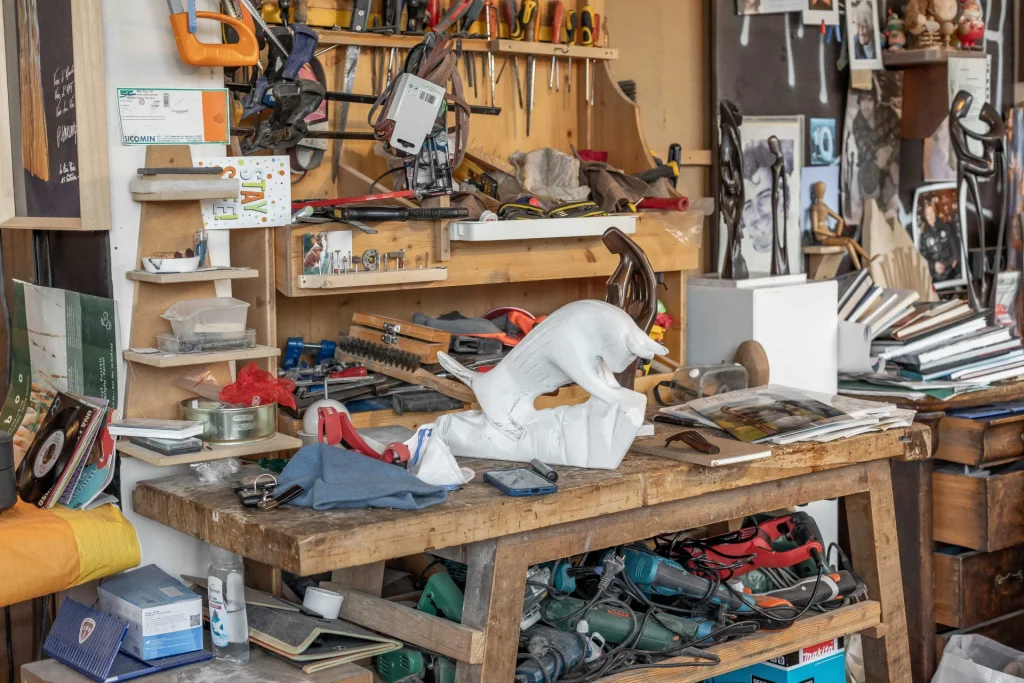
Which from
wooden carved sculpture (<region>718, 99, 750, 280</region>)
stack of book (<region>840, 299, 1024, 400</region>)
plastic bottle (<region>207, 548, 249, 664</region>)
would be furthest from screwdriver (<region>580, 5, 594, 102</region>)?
plastic bottle (<region>207, 548, 249, 664</region>)

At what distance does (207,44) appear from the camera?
2.21m

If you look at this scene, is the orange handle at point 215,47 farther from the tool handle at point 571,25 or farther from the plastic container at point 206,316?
the tool handle at point 571,25

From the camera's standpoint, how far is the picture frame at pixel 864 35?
3799 millimetres

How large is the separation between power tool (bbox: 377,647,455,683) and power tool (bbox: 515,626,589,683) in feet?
0.44

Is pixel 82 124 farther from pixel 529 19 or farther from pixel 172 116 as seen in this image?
pixel 529 19

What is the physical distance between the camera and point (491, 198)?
111 inches

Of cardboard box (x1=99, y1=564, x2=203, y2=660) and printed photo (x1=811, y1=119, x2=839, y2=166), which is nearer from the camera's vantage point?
cardboard box (x1=99, y1=564, x2=203, y2=660)

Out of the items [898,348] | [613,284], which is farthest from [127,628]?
[898,348]

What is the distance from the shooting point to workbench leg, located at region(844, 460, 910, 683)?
2.64 metres

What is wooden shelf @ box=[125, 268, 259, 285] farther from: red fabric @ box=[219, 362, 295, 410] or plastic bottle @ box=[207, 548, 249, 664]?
plastic bottle @ box=[207, 548, 249, 664]

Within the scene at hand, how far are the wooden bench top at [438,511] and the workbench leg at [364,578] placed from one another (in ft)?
1.03

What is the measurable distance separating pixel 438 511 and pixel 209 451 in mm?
499

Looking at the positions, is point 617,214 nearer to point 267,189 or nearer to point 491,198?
point 491,198

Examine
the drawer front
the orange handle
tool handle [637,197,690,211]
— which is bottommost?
the drawer front
